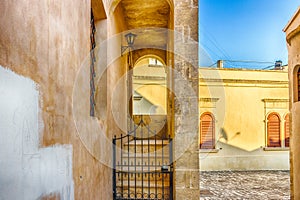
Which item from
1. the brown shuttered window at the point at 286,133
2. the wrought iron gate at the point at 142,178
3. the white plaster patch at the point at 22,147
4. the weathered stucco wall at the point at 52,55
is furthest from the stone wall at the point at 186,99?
the brown shuttered window at the point at 286,133

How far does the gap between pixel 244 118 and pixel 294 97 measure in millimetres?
5716

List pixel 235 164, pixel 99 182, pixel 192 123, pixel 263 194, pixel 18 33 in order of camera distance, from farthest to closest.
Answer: pixel 235 164 → pixel 263 194 → pixel 192 123 → pixel 99 182 → pixel 18 33

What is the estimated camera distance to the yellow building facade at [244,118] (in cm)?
1287

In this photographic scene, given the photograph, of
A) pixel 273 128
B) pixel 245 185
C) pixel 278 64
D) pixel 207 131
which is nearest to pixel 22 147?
pixel 245 185

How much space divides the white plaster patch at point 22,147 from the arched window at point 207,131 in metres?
11.6

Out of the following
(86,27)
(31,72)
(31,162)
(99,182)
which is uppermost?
(86,27)

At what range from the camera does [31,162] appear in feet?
4.50

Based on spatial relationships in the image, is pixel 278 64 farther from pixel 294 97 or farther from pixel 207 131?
pixel 294 97

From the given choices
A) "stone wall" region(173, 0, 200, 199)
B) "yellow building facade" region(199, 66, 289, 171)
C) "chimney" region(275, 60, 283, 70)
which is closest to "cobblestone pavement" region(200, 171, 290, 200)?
"yellow building facade" region(199, 66, 289, 171)

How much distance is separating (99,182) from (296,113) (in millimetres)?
6177

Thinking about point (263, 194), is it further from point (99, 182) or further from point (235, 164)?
point (99, 182)

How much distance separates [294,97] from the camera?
7621mm

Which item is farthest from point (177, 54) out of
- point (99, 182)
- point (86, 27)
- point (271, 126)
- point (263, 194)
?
point (271, 126)

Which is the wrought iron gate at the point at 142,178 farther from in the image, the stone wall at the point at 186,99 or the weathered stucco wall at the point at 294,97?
the weathered stucco wall at the point at 294,97
